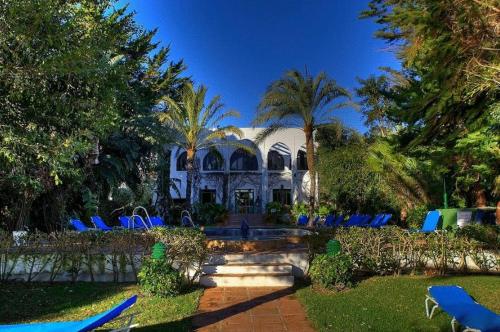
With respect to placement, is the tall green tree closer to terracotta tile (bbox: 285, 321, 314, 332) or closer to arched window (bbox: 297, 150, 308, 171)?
terracotta tile (bbox: 285, 321, 314, 332)

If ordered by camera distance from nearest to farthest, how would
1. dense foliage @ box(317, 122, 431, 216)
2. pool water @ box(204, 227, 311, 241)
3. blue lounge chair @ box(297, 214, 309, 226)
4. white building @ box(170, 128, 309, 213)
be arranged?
pool water @ box(204, 227, 311, 241) < dense foliage @ box(317, 122, 431, 216) < blue lounge chair @ box(297, 214, 309, 226) < white building @ box(170, 128, 309, 213)

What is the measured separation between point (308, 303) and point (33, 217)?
12020 millimetres

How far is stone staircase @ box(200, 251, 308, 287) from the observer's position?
8.07 metres

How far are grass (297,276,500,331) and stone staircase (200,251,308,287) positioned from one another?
2.13 ft

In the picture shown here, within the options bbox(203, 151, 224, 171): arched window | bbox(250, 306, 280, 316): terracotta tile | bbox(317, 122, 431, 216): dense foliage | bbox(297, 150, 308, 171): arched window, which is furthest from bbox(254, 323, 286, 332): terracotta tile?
bbox(203, 151, 224, 171): arched window

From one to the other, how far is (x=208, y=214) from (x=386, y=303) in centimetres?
2160

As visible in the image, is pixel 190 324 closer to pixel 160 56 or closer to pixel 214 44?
pixel 160 56

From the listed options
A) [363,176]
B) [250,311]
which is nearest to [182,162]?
[363,176]

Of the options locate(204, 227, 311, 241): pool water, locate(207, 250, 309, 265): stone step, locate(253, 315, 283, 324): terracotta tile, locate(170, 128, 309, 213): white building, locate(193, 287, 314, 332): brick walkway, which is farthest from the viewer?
Result: locate(170, 128, 309, 213): white building

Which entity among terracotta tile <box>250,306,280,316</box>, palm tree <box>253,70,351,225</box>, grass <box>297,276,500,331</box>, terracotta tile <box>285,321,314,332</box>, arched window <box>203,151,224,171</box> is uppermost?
palm tree <box>253,70,351,225</box>

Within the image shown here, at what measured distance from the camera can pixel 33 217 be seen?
15359 millimetres

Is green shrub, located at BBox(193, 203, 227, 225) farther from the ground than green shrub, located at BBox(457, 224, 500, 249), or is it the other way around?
green shrub, located at BBox(193, 203, 227, 225)

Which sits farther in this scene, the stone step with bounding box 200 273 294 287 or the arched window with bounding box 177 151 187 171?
the arched window with bounding box 177 151 187 171

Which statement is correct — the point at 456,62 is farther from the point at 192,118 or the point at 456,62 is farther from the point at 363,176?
the point at 363,176
